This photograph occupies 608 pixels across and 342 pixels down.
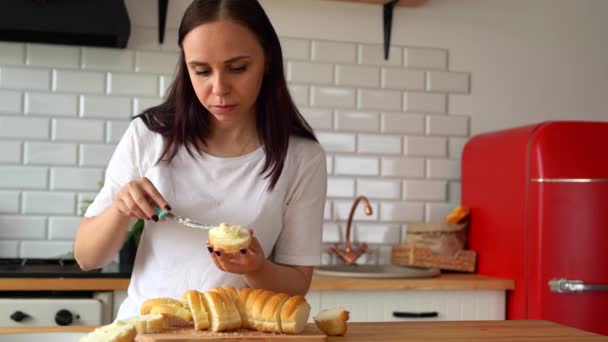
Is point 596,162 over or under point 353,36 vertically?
under

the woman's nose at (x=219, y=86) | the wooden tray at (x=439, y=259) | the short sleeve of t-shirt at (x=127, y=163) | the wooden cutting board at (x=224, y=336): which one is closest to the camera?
the wooden cutting board at (x=224, y=336)

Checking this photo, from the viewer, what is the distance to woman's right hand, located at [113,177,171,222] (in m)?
1.36

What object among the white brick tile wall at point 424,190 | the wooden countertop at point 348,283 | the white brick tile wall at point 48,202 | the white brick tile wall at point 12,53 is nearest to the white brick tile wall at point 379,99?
the white brick tile wall at point 424,190

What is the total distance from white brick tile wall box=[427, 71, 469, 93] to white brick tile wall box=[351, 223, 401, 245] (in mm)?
623

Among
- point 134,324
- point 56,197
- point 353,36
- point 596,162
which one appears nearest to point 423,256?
point 596,162

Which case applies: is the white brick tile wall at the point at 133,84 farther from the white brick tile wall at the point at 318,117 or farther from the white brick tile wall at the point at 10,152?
the white brick tile wall at the point at 318,117

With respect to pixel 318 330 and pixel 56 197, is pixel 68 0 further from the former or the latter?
pixel 318 330

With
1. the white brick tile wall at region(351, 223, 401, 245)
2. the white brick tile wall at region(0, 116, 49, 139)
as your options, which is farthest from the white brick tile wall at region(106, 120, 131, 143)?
the white brick tile wall at region(351, 223, 401, 245)

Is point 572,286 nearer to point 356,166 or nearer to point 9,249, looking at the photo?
point 356,166

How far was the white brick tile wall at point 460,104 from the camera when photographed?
3.37 meters

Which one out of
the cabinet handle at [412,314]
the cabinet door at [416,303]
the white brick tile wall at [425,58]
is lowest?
the cabinet handle at [412,314]

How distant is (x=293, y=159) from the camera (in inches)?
67.3

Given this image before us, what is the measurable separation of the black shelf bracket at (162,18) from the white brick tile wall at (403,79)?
3.05 feet

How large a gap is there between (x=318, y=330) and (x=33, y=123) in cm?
200
